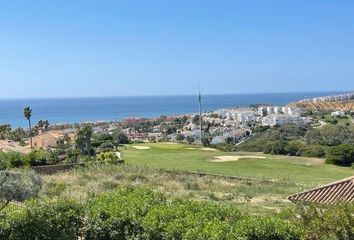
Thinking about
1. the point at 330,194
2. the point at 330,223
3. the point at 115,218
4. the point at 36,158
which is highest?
the point at 330,223

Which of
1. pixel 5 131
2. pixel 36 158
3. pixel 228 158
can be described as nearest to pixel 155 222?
pixel 36 158

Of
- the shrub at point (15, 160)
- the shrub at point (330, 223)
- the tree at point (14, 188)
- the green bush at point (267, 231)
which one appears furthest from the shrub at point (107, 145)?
the shrub at point (330, 223)

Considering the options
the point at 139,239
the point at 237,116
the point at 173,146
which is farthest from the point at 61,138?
the point at 237,116

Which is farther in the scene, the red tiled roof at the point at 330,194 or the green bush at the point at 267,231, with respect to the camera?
the red tiled roof at the point at 330,194

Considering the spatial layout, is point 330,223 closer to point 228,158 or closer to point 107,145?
point 228,158

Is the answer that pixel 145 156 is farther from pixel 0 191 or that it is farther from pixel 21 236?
pixel 21 236

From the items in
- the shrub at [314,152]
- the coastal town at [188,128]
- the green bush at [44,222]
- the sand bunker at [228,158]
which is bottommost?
the coastal town at [188,128]

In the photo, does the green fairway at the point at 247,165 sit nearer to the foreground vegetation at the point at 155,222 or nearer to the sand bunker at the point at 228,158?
the sand bunker at the point at 228,158
